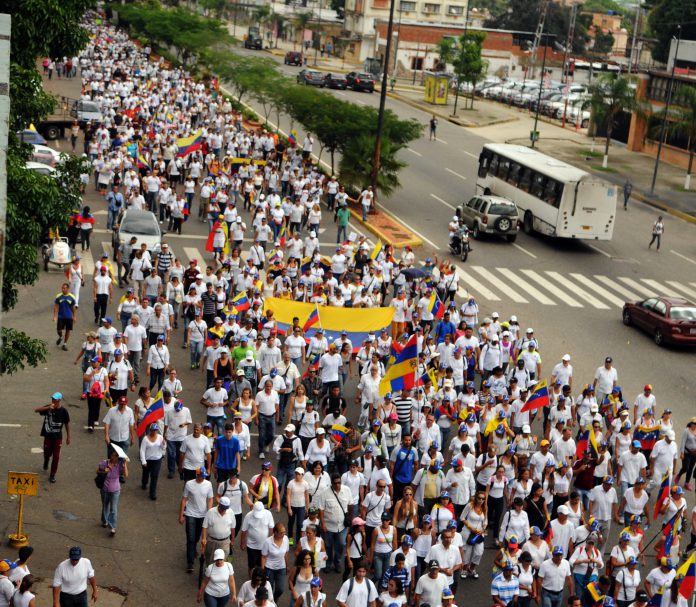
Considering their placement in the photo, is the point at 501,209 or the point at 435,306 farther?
the point at 501,209

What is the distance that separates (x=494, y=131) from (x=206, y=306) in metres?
47.6

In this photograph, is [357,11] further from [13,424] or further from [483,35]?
[13,424]

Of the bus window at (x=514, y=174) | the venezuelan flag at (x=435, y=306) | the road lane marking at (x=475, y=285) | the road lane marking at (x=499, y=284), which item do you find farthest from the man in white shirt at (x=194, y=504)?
the bus window at (x=514, y=174)

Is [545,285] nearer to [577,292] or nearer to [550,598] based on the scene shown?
[577,292]

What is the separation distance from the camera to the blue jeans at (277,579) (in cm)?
1449

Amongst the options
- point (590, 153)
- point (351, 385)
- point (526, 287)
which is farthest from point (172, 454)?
point (590, 153)

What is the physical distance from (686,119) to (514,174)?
54.4 feet

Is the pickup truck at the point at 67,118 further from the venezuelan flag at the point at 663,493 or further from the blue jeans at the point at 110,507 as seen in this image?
the venezuelan flag at the point at 663,493

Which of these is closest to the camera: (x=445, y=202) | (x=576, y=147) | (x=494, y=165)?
(x=494, y=165)

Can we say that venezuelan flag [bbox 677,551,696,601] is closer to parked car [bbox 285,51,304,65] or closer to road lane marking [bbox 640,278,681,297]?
road lane marking [bbox 640,278,681,297]

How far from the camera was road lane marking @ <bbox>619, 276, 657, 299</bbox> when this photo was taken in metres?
35.1

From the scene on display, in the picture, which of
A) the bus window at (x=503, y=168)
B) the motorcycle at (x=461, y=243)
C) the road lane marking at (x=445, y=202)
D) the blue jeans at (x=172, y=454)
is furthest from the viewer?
the road lane marking at (x=445, y=202)

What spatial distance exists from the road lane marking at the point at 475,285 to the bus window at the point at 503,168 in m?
8.94

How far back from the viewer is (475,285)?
3375 cm
